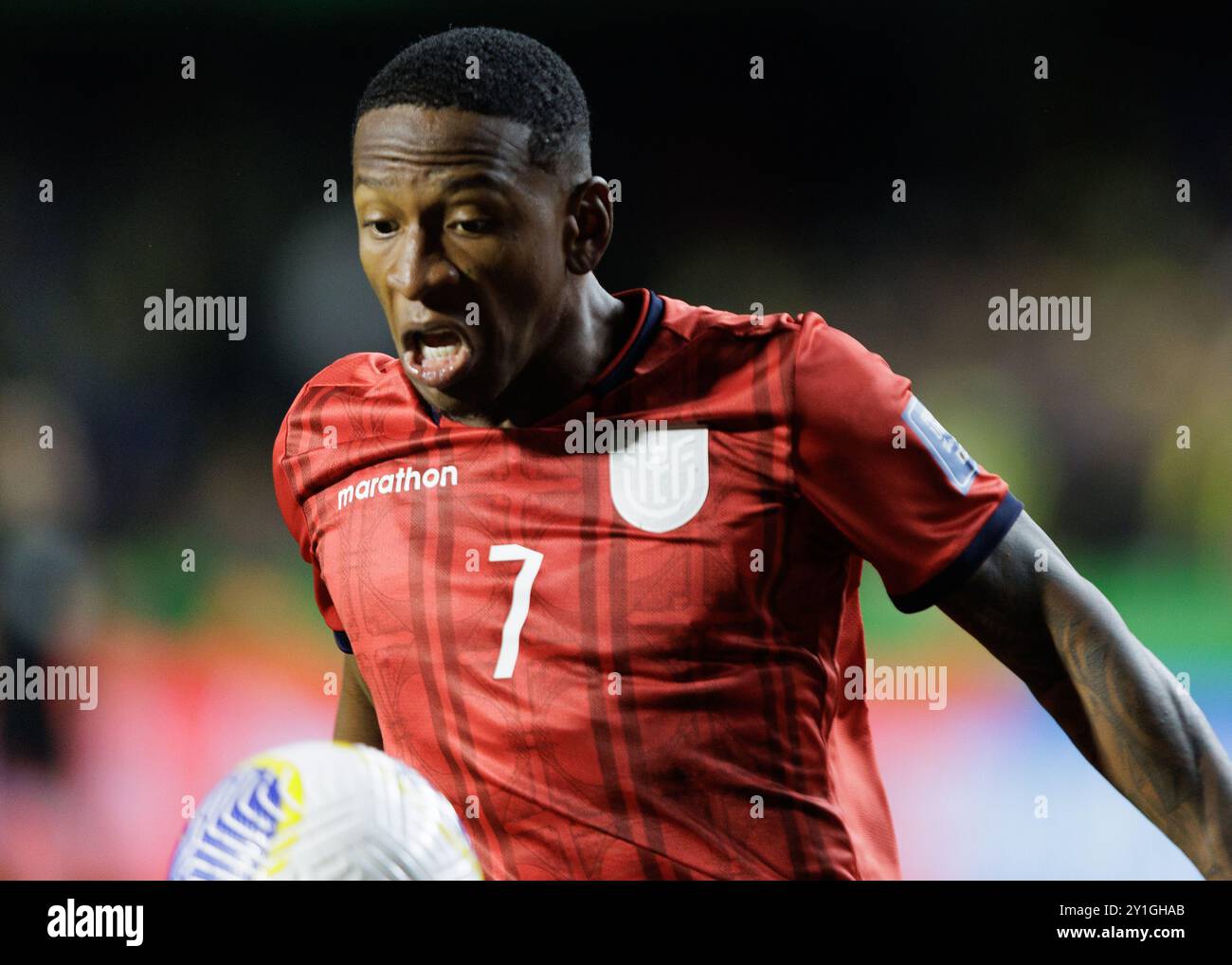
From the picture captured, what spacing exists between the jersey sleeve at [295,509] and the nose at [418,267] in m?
0.53

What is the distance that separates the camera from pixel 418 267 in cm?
193

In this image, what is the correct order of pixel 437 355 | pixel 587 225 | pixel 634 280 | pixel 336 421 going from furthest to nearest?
pixel 634 280 < pixel 336 421 < pixel 587 225 < pixel 437 355

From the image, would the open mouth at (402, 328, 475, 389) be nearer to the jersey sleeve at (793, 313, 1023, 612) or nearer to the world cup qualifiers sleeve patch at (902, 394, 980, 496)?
the jersey sleeve at (793, 313, 1023, 612)

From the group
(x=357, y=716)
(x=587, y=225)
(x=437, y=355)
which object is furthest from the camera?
(x=357, y=716)

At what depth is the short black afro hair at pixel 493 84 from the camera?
6.44 feet

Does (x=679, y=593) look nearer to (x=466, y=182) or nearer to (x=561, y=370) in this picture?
(x=561, y=370)

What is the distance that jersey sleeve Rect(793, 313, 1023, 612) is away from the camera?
1899 millimetres

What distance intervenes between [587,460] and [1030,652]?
71 centimetres

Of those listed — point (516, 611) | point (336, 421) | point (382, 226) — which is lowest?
point (516, 611)

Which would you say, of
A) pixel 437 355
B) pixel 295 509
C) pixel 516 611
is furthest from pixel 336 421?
pixel 516 611

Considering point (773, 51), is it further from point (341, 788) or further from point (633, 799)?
point (341, 788)

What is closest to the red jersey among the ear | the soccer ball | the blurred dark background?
the ear

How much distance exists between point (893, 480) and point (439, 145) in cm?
80

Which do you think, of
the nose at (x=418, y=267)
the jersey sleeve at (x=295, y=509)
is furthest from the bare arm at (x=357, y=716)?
the nose at (x=418, y=267)
